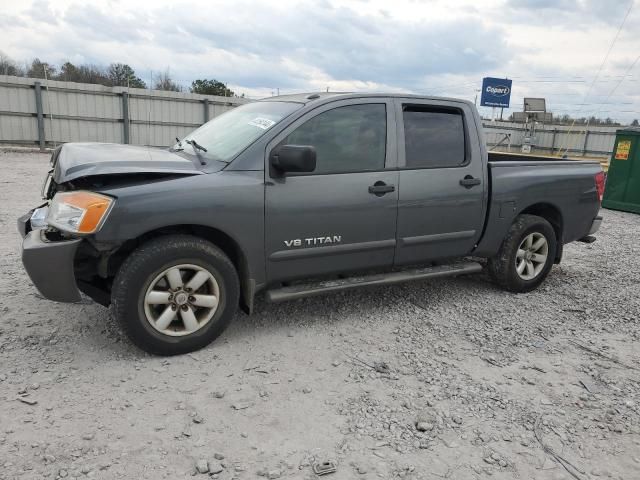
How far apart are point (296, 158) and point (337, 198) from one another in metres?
0.55

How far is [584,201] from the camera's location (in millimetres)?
5309

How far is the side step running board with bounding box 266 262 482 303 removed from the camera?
3.75 m

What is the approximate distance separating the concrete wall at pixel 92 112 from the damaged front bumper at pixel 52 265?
1528 cm

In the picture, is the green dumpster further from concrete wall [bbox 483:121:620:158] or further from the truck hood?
concrete wall [bbox 483:121:620:158]

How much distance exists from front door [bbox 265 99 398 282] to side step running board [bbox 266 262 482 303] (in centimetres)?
10

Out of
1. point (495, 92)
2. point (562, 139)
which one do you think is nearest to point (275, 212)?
point (562, 139)

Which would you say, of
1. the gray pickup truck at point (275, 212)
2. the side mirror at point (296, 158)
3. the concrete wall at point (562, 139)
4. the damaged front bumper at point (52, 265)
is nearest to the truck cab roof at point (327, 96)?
the gray pickup truck at point (275, 212)

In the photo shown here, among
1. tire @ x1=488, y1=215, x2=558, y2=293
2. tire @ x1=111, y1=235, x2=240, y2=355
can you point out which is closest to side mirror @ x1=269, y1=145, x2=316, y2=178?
tire @ x1=111, y1=235, x2=240, y2=355

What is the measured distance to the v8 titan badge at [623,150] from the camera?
420 inches

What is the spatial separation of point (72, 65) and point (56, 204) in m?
37.9

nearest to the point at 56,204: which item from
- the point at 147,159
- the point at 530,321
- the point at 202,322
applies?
the point at 147,159

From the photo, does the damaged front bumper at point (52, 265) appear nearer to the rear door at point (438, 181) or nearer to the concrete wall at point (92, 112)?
the rear door at point (438, 181)

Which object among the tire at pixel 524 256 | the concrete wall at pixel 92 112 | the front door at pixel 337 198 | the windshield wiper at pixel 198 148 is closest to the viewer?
the front door at pixel 337 198

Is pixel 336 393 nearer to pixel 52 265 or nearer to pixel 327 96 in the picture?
pixel 52 265
